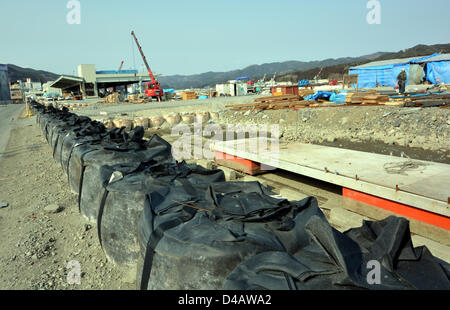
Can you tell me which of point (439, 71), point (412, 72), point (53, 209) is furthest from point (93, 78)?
point (53, 209)

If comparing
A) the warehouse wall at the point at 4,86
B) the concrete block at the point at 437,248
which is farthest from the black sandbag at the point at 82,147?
the warehouse wall at the point at 4,86

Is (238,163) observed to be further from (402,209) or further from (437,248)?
(437,248)

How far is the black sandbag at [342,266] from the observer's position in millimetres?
1438

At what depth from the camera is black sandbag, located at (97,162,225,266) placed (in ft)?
9.26

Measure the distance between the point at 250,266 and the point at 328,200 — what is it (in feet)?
10.1

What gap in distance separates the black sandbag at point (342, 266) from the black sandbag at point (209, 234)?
0.15 meters

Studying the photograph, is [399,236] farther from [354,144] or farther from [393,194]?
[354,144]

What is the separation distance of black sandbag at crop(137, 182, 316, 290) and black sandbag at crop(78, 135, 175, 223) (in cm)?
162

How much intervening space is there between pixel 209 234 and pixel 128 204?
1.26 metres

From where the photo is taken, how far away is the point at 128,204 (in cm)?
283

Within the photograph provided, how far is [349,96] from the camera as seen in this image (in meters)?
11.8

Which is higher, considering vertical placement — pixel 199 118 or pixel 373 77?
pixel 373 77

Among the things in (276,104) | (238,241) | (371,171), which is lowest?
(371,171)
